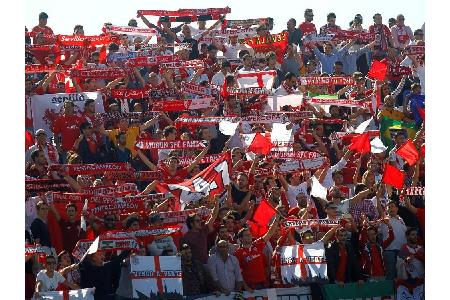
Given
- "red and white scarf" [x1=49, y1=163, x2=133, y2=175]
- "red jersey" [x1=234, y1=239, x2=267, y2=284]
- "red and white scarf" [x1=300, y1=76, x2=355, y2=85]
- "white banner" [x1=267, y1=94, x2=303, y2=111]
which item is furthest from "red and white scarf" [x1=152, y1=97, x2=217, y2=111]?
"red jersey" [x1=234, y1=239, x2=267, y2=284]

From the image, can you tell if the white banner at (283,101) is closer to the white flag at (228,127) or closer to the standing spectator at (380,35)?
the white flag at (228,127)

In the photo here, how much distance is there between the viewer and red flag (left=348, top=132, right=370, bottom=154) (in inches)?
991

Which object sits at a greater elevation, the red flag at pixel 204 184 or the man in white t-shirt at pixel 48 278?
the red flag at pixel 204 184

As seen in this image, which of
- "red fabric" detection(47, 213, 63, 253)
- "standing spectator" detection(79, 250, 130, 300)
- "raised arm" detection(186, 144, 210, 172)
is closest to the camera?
"standing spectator" detection(79, 250, 130, 300)

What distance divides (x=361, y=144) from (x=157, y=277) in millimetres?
5760

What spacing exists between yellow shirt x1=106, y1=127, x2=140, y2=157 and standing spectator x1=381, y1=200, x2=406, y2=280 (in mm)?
4288

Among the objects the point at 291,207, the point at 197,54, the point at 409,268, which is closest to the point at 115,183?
the point at 291,207

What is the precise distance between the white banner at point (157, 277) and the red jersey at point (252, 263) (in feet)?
3.47

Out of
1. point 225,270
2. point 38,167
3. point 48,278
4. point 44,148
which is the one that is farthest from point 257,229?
point 44,148

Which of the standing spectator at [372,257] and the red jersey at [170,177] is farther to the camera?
the red jersey at [170,177]

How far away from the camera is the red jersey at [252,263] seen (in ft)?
70.0

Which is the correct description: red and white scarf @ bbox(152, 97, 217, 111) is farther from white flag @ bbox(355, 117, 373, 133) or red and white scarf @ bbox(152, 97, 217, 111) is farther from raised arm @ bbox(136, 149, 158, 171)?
white flag @ bbox(355, 117, 373, 133)

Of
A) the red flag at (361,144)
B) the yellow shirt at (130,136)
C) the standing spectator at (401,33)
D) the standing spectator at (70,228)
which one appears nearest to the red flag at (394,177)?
the red flag at (361,144)

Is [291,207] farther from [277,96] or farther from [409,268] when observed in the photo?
[277,96]
